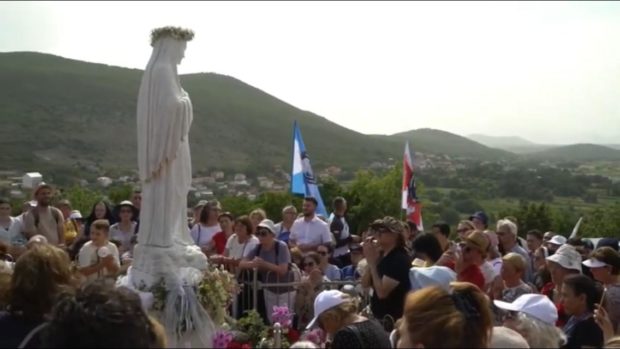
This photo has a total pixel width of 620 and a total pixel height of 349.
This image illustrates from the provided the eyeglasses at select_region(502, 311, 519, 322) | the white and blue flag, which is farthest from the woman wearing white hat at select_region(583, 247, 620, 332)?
the white and blue flag

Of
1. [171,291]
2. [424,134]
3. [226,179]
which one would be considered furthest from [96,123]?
[424,134]

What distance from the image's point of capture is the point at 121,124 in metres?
84.9

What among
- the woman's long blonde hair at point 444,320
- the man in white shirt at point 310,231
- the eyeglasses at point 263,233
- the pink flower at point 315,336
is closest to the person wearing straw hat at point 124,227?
the eyeglasses at point 263,233

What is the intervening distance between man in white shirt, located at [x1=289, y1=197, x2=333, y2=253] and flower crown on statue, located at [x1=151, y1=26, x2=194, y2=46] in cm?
588

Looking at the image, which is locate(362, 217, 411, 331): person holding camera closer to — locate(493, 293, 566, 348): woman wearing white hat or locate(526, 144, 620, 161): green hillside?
locate(493, 293, 566, 348): woman wearing white hat

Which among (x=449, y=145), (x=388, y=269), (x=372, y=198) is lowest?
(x=372, y=198)

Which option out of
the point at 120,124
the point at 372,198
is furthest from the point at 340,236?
the point at 120,124

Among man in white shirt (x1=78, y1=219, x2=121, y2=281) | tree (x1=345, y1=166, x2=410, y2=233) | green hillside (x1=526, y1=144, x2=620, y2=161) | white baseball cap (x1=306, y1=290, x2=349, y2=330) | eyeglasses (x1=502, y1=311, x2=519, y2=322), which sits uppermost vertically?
green hillside (x1=526, y1=144, x2=620, y2=161)

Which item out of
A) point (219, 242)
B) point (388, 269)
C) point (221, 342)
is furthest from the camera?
point (219, 242)

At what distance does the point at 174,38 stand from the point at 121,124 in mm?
80452

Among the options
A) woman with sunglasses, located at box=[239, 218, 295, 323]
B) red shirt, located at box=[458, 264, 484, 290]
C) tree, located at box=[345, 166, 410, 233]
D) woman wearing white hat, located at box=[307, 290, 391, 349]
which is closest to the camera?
woman wearing white hat, located at box=[307, 290, 391, 349]

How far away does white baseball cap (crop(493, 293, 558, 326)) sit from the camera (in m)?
4.94

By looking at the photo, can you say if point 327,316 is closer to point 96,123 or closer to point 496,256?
point 496,256

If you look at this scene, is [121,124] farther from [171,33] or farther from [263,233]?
[171,33]
